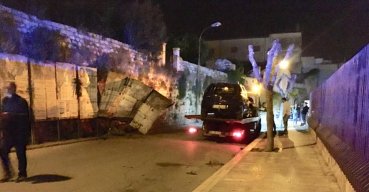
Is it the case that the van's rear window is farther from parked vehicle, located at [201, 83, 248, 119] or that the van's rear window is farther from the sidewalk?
the sidewalk

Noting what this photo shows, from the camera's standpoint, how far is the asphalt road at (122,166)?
327 inches

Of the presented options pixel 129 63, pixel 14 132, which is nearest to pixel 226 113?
pixel 129 63

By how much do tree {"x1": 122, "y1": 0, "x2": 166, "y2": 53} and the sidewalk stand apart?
13.8 metres

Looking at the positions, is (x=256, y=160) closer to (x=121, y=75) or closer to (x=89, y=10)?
(x=121, y=75)

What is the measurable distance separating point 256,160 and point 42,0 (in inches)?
629

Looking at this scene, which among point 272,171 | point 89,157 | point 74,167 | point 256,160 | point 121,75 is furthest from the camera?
point 121,75

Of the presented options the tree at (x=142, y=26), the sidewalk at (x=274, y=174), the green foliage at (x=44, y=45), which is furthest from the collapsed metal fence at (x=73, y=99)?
the sidewalk at (x=274, y=174)

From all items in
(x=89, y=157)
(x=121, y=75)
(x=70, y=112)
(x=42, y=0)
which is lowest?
(x=89, y=157)

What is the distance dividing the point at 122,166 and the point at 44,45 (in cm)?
740

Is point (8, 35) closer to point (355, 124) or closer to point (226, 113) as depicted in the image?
point (226, 113)

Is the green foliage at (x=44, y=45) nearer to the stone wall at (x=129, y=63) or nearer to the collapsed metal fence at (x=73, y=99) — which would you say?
the stone wall at (x=129, y=63)

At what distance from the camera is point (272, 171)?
31.4ft

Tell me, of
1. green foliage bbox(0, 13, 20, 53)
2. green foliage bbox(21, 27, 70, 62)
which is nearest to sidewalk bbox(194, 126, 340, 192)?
green foliage bbox(21, 27, 70, 62)

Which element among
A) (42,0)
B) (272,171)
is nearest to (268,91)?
(272,171)
